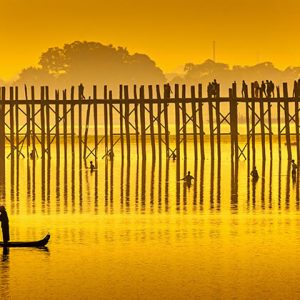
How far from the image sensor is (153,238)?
17562 mm

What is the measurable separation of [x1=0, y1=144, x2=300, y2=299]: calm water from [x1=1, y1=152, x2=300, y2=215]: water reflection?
3cm

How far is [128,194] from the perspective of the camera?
86.3 ft

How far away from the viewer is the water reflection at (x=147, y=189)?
75.4ft

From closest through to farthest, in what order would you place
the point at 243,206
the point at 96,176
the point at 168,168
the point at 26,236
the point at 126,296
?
the point at 126,296
the point at 26,236
the point at 243,206
the point at 96,176
the point at 168,168

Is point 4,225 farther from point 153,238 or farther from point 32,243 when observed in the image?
point 153,238

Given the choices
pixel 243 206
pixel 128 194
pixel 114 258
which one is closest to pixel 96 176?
pixel 128 194

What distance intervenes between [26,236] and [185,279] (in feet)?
16.1

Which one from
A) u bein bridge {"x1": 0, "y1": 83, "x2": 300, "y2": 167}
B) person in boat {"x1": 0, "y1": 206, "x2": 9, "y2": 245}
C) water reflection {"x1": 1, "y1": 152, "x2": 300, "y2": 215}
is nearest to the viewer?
person in boat {"x1": 0, "y1": 206, "x2": 9, "y2": 245}

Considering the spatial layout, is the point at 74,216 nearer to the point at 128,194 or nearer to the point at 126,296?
the point at 128,194

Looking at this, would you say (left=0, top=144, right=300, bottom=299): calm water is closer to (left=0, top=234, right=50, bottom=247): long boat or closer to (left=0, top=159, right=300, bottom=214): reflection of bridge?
(left=0, top=159, right=300, bottom=214): reflection of bridge

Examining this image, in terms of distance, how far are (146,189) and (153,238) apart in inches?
405

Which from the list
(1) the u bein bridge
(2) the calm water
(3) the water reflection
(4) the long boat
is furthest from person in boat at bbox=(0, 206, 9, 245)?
(1) the u bein bridge

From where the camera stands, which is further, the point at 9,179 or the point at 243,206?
the point at 9,179

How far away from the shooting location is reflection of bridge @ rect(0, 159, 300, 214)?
23.0 metres
